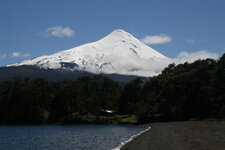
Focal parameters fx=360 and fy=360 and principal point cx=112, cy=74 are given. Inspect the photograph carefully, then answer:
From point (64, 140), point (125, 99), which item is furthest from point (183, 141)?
point (125, 99)

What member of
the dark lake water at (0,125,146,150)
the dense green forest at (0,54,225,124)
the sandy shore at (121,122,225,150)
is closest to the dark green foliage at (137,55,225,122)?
the dense green forest at (0,54,225,124)

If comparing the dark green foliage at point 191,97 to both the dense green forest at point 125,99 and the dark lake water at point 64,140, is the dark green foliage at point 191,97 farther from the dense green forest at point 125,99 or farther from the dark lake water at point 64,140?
the dark lake water at point 64,140

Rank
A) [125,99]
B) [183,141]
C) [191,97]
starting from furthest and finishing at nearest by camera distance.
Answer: [125,99]
[191,97]
[183,141]

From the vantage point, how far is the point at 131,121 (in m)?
96.1

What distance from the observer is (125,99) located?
382 feet

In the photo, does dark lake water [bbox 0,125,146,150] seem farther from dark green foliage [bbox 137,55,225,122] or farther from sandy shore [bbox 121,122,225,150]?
dark green foliage [bbox 137,55,225,122]

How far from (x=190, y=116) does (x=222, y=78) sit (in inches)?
567

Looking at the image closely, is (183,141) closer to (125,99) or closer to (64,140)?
(64,140)

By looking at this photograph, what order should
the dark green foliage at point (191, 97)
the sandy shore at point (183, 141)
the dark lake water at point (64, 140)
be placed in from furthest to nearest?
the dark green foliage at point (191, 97), the dark lake water at point (64, 140), the sandy shore at point (183, 141)

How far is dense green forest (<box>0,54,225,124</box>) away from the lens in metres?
82.2

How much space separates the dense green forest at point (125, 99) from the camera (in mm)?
82250

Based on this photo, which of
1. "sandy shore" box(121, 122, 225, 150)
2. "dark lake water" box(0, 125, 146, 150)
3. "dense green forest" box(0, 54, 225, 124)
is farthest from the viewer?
"dense green forest" box(0, 54, 225, 124)

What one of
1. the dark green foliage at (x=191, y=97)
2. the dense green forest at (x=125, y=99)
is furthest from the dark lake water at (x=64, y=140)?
the dense green forest at (x=125, y=99)

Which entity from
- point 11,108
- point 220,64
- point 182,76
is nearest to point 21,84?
point 11,108
